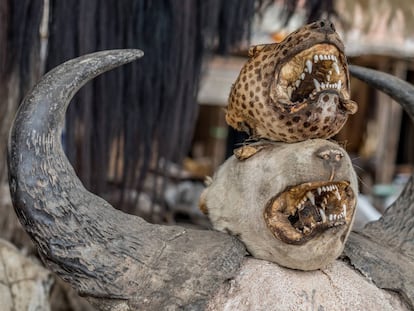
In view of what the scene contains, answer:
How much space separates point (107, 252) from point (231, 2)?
0.78 m

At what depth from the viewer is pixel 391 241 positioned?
0.87 metres

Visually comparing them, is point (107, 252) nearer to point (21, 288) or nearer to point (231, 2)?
point (21, 288)

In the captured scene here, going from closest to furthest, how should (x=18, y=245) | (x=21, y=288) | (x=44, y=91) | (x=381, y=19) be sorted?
1. (x=44, y=91)
2. (x=21, y=288)
3. (x=18, y=245)
4. (x=381, y=19)

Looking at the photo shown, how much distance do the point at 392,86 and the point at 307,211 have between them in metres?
0.32

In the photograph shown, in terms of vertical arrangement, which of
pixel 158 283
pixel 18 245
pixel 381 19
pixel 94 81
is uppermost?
pixel 381 19

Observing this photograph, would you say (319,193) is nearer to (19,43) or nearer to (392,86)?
(392,86)

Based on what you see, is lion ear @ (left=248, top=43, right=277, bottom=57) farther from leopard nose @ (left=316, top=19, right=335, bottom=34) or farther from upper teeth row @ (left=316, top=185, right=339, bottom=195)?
upper teeth row @ (left=316, top=185, right=339, bottom=195)

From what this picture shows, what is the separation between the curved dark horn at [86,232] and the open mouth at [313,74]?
207 mm

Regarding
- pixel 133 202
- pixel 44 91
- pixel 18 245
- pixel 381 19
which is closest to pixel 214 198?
pixel 44 91

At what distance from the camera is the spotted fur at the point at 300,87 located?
2.22 feet

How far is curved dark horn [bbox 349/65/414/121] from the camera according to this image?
35.5 inches

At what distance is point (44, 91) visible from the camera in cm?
66

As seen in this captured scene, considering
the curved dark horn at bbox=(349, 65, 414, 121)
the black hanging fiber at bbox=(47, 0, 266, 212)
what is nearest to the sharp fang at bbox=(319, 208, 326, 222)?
the curved dark horn at bbox=(349, 65, 414, 121)

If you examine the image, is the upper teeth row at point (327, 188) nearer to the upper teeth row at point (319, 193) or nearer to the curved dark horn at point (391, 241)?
the upper teeth row at point (319, 193)
